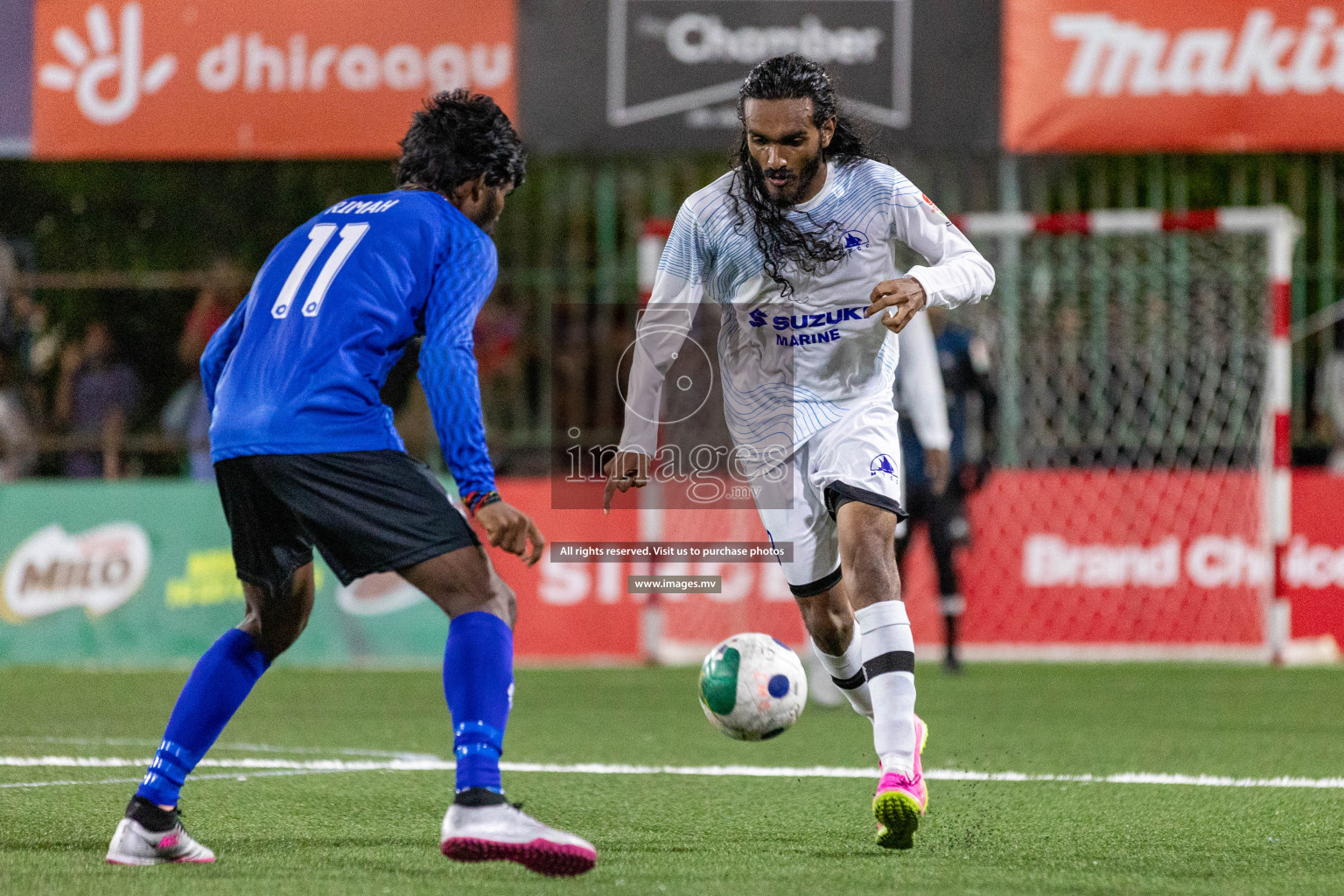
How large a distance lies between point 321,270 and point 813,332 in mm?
1532

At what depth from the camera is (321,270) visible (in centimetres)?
430

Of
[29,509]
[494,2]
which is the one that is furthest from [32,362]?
[494,2]

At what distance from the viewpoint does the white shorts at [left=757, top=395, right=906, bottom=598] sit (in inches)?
199

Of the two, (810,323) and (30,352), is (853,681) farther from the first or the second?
(30,352)

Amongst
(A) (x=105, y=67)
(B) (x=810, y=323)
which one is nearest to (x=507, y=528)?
(B) (x=810, y=323)

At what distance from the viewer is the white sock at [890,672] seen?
4.77 meters

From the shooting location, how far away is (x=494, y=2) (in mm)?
11656

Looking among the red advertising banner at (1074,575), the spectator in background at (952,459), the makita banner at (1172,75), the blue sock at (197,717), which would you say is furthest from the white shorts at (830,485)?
the makita banner at (1172,75)

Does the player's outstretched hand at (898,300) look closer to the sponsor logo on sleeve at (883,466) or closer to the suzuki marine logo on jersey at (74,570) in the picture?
the sponsor logo on sleeve at (883,466)

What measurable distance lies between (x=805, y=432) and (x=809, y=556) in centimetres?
36

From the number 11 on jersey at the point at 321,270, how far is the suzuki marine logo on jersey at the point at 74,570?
24.0ft

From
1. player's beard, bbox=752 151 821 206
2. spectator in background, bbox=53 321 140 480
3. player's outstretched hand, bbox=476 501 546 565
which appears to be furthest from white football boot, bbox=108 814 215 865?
spectator in background, bbox=53 321 140 480

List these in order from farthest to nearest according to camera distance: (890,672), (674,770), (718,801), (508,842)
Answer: (674,770) < (718,801) < (890,672) < (508,842)

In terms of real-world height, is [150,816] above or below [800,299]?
below
